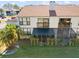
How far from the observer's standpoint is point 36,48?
6.70 meters

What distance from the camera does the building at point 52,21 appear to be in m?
7.72

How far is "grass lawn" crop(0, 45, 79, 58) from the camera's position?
568cm

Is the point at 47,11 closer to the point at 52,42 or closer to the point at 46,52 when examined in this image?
the point at 52,42

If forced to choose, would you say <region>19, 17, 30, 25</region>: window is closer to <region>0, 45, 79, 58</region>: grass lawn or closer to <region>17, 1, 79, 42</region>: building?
<region>17, 1, 79, 42</region>: building

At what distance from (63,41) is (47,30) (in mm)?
923

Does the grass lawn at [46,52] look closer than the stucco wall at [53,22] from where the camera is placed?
Yes

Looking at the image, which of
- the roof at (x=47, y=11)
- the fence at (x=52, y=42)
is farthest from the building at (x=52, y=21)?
the fence at (x=52, y=42)

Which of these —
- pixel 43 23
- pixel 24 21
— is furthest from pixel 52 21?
pixel 24 21

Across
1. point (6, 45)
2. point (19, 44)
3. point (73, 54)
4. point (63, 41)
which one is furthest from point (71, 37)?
point (6, 45)

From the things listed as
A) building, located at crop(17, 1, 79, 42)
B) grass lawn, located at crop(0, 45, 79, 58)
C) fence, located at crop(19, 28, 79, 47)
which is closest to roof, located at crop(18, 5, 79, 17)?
building, located at crop(17, 1, 79, 42)

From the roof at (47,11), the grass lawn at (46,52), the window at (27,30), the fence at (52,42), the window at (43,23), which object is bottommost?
the grass lawn at (46,52)

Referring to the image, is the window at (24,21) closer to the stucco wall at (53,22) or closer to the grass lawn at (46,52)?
the stucco wall at (53,22)

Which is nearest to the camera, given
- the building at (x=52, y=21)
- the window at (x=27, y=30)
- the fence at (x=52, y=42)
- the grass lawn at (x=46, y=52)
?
the grass lawn at (x=46, y=52)

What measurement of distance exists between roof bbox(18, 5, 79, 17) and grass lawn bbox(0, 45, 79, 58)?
187 cm
